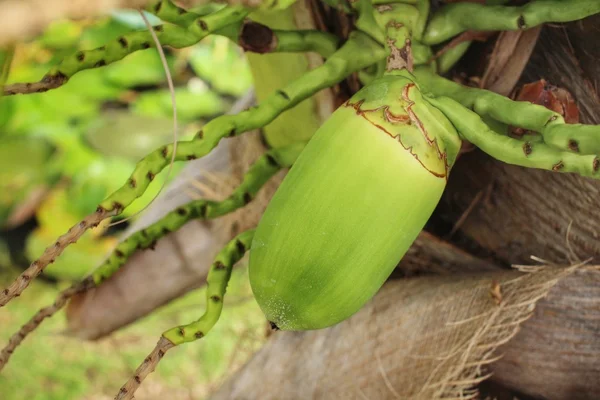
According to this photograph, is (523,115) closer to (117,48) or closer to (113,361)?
(117,48)

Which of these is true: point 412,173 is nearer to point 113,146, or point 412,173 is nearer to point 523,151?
point 523,151

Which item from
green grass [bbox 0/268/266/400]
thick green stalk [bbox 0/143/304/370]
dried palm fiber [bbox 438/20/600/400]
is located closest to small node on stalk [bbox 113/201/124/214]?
thick green stalk [bbox 0/143/304/370]

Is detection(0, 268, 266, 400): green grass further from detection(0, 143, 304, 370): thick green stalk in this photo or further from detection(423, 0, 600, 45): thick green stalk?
detection(423, 0, 600, 45): thick green stalk

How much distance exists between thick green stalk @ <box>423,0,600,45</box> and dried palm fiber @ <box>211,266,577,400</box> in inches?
8.6

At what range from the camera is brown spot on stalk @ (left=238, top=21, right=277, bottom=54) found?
52 cm

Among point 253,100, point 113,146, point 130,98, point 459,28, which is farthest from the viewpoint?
point 130,98

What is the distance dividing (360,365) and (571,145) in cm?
36

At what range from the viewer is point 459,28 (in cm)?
50

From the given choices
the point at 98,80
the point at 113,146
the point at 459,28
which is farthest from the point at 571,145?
the point at 98,80

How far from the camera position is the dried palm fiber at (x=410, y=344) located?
596 millimetres

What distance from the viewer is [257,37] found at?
0.52 m

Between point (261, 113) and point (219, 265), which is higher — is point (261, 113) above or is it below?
above

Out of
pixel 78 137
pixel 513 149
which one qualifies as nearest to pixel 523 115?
pixel 513 149

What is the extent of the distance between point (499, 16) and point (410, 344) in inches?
12.3
